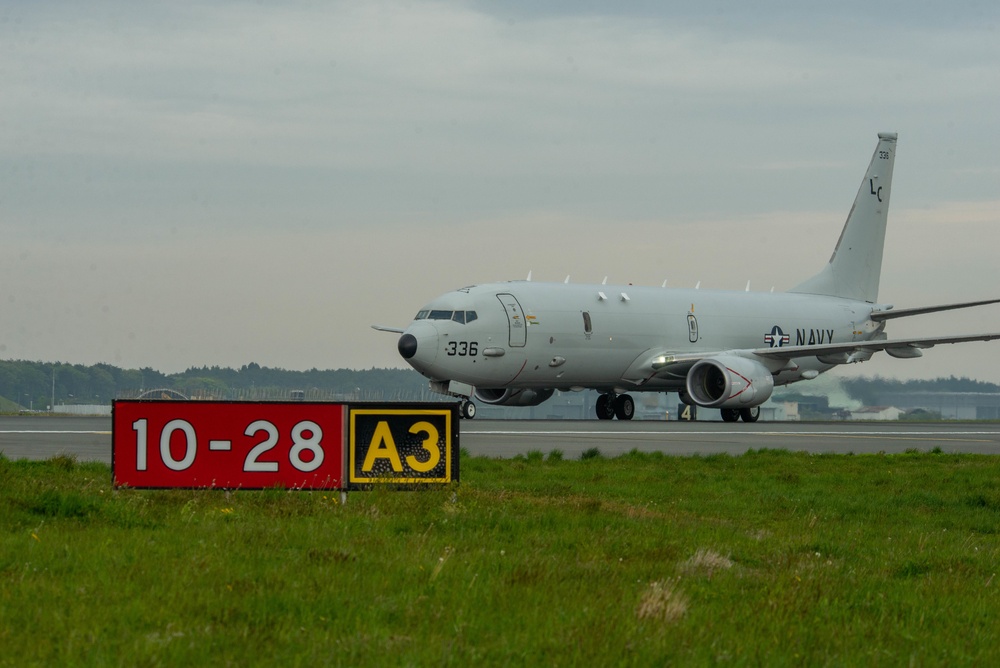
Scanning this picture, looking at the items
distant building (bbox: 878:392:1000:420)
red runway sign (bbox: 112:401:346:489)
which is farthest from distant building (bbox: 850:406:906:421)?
red runway sign (bbox: 112:401:346:489)

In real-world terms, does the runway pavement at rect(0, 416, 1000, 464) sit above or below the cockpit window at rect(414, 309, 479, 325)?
below

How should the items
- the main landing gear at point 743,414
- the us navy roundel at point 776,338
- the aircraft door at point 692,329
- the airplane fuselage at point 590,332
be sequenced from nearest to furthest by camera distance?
the airplane fuselage at point 590,332, the aircraft door at point 692,329, the main landing gear at point 743,414, the us navy roundel at point 776,338

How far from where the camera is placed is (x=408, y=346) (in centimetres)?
3566

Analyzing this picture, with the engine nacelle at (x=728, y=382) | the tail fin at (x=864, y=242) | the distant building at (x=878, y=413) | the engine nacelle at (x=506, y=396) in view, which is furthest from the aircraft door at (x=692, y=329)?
the distant building at (x=878, y=413)

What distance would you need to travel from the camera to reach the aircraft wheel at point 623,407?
143ft

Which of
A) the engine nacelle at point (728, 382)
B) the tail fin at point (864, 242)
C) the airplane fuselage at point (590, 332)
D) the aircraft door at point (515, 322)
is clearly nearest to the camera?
the airplane fuselage at point (590, 332)

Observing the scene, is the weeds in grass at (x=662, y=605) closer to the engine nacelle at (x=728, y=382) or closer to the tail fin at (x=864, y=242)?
the engine nacelle at (x=728, y=382)

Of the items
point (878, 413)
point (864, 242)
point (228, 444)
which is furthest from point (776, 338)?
point (228, 444)

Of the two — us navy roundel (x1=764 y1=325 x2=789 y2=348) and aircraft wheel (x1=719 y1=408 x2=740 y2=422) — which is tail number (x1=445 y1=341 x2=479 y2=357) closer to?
aircraft wheel (x1=719 y1=408 x2=740 y2=422)

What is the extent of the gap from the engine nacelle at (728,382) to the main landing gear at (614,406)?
362cm

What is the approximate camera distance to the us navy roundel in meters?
45.4

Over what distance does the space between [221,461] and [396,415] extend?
1620 millimetres

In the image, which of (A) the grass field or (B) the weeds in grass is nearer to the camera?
(A) the grass field

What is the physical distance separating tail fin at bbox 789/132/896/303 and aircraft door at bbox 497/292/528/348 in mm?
17670
